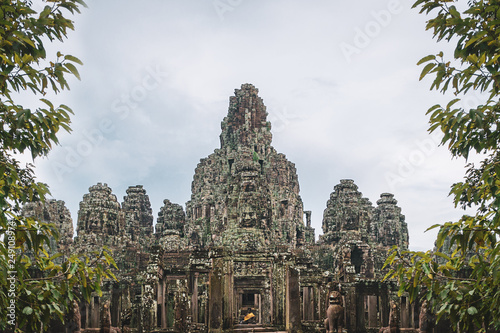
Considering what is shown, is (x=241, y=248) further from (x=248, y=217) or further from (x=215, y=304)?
(x=215, y=304)

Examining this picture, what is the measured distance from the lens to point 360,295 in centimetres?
1980

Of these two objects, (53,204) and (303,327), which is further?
(53,204)

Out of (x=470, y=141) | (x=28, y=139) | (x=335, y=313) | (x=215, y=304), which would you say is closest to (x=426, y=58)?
(x=470, y=141)

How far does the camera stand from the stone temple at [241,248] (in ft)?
58.4

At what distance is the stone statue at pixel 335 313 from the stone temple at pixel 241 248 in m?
0.57

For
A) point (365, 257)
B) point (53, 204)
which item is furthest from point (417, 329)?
point (53, 204)

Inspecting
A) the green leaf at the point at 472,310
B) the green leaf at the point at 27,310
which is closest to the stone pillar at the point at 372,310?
the green leaf at the point at 472,310

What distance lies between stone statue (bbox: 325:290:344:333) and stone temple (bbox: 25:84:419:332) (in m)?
0.57

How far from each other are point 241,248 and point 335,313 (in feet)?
41.5

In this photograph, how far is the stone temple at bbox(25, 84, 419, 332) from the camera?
17812 mm

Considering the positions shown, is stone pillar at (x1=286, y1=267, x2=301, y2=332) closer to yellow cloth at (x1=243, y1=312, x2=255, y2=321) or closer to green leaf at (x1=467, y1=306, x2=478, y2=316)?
green leaf at (x1=467, y1=306, x2=478, y2=316)

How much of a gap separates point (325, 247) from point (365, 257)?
3518mm

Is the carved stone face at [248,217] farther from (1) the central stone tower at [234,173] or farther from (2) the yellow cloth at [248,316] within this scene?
(1) the central stone tower at [234,173]

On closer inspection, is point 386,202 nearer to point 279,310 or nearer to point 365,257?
point 365,257
